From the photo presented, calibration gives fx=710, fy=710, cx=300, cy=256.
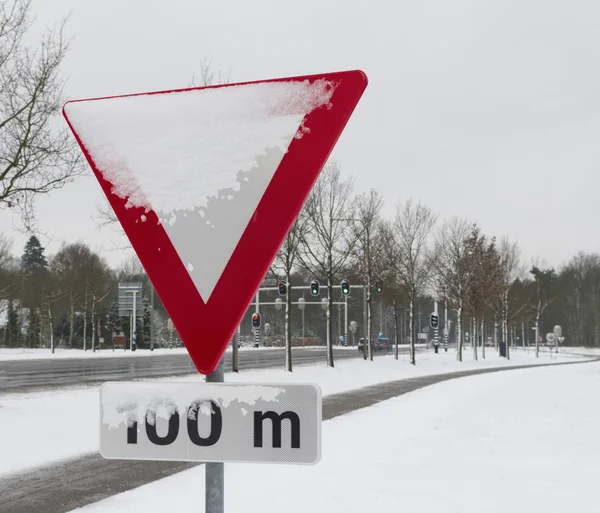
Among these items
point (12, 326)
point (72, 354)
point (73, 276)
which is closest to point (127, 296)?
point (73, 276)

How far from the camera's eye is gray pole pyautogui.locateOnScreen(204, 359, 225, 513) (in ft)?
6.72

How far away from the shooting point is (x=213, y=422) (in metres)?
2.07

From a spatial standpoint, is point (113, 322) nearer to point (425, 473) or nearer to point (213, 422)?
point (425, 473)

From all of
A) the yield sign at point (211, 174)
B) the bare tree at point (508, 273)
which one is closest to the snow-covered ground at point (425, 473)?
the yield sign at point (211, 174)

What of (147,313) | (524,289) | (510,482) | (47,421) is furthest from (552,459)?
(147,313)

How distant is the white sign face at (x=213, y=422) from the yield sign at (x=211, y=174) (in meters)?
0.12

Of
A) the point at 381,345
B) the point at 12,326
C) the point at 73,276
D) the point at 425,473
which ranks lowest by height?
the point at 381,345

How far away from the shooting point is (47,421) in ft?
44.7

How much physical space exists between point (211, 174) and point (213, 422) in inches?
29.1

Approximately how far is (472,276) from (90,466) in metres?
37.1

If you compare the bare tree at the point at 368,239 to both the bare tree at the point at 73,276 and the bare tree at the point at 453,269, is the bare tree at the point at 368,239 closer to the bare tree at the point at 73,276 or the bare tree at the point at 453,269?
the bare tree at the point at 453,269

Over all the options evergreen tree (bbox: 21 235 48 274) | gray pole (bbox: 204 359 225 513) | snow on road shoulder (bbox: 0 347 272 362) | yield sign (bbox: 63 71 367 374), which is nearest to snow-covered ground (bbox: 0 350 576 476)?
gray pole (bbox: 204 359 225 513)

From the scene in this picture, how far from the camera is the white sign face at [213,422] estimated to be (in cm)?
203

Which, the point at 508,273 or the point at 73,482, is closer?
the point at 73,482
